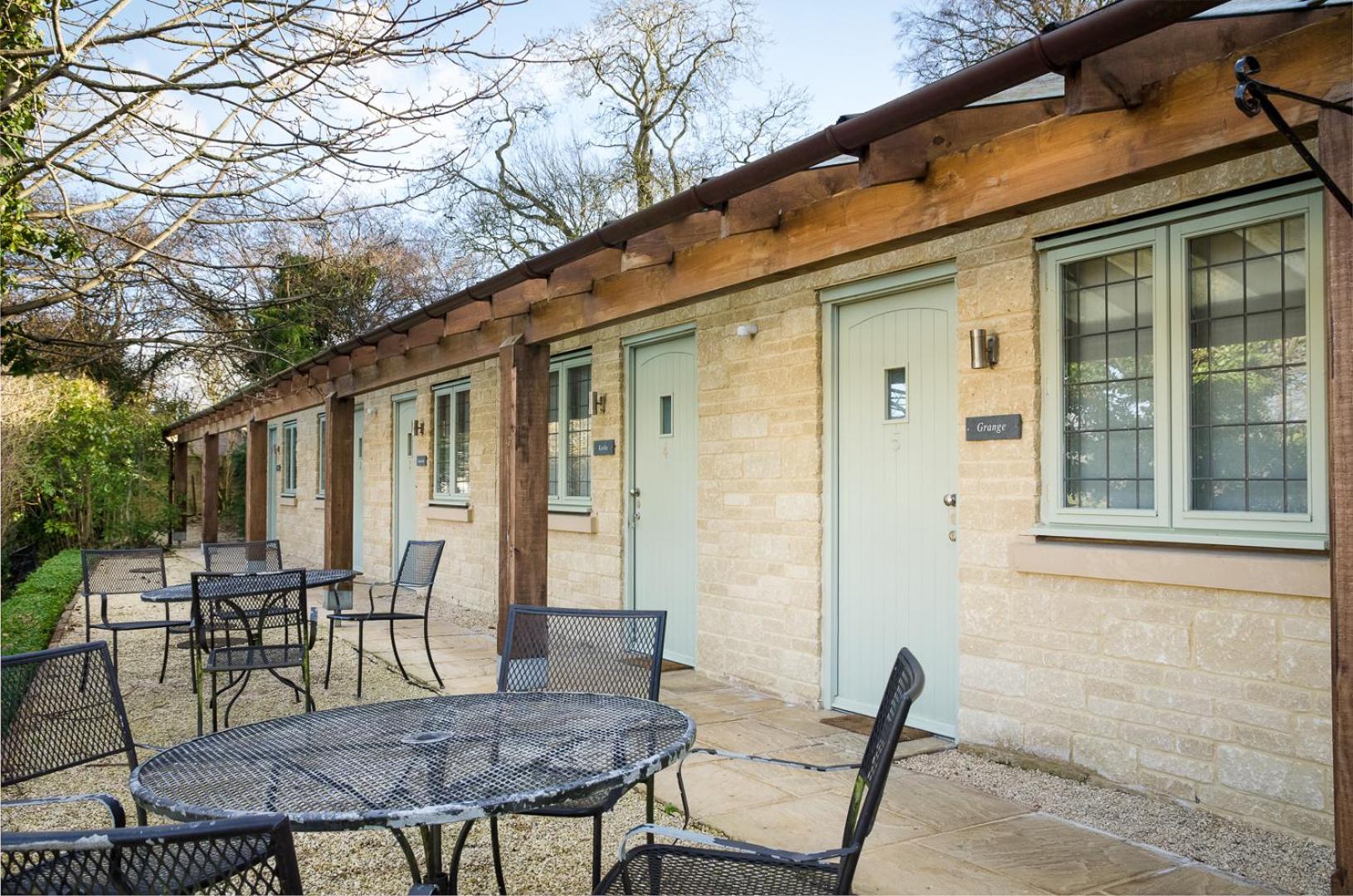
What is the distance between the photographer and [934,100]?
2.91 m

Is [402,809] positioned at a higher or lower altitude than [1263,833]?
higher

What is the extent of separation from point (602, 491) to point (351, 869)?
448cm

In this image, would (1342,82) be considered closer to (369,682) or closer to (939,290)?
(939,290)

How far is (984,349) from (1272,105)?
87.8 inches

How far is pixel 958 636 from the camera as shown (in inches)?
185

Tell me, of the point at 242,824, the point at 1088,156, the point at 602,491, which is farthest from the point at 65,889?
the point at 602,491

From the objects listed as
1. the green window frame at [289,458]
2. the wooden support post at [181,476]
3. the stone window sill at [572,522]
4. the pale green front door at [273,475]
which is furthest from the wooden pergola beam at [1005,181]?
the wooden support post at [181,476]

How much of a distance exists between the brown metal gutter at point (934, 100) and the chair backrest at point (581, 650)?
166 centimetres

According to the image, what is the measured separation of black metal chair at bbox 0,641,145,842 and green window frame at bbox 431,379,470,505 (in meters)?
7.26

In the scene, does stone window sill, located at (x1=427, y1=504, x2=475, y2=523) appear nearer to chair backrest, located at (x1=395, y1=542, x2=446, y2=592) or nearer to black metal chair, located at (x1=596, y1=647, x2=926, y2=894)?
chair backrest, located at (x1=395, y1=542, x2=446, y2=592)

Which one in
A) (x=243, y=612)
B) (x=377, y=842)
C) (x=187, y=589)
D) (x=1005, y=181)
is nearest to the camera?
(x=1005, y=181)

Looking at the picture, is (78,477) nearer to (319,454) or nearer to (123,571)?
(319,454)

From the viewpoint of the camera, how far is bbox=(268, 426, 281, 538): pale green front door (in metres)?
18.2

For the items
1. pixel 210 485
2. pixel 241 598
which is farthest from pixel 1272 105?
pixel 210 485
